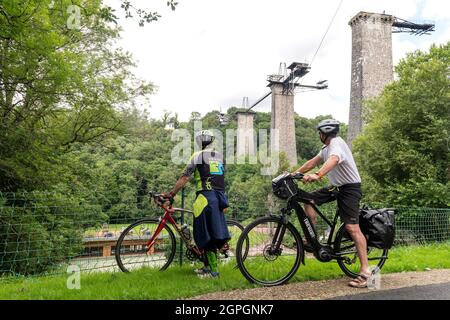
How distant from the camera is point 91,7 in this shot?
11.9 m

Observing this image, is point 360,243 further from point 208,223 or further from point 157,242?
point 157,242

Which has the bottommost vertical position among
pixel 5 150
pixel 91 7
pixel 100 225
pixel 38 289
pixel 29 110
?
pixel 38 289

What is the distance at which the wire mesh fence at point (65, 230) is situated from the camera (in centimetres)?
464

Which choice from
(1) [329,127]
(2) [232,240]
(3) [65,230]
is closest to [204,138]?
(2) [232,240]

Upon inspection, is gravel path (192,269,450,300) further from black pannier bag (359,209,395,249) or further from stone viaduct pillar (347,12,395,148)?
stone viaduct pillar (347,12,395,148)

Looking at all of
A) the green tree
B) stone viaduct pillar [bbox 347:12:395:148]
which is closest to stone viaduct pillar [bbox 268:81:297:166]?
stone viaduct pillar [bbox 347:12:395:148]

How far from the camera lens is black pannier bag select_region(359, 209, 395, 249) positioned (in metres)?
3.79

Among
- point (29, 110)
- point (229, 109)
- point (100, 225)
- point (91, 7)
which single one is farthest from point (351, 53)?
point (229, 109)

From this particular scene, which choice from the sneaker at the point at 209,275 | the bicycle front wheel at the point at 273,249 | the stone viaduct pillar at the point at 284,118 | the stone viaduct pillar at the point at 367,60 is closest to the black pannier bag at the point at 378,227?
the bicycle front wheel at the point at 273,249

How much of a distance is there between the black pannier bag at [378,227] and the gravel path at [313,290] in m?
0.43

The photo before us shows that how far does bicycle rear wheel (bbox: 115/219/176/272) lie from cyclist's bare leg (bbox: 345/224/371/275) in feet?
6.44

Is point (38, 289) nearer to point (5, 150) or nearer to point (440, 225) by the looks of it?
point (5, 150)
